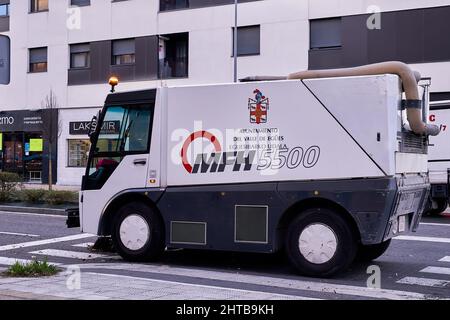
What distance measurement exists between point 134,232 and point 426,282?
4436 millimetres

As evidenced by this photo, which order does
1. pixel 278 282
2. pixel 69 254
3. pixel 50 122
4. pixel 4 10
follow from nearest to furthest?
pixel 278 282
pixel 69 254
pixel 50 122
pixel 4 10

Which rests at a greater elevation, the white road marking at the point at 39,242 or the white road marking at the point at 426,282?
the white road marking at the point at 39,242

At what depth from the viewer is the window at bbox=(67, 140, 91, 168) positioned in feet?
102

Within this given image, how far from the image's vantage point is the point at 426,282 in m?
8.62

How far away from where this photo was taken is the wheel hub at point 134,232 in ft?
32.1

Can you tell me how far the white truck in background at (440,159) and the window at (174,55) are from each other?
13837mm

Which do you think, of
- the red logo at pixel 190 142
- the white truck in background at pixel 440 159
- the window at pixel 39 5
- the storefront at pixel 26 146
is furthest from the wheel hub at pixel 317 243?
the window at pixel 39 5

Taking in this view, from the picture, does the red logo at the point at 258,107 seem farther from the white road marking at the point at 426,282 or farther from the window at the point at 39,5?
the window at the point at 39,5

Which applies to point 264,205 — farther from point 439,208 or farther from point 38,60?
point 38,60

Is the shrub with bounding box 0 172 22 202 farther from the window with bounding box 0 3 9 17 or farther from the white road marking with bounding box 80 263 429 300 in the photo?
the window with bounding box 0 3 9 17

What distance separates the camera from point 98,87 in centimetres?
3055

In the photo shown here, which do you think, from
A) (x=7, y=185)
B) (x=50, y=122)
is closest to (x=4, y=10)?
(x=50, y=122)
